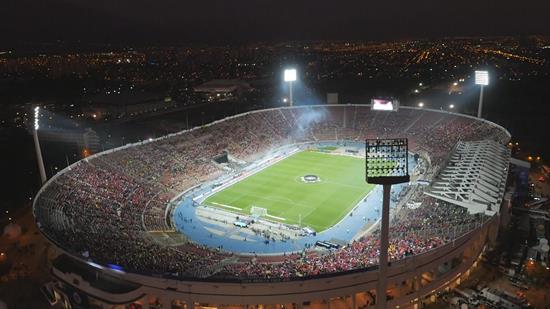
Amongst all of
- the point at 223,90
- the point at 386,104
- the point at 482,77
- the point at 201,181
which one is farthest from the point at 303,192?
the point at 223,90

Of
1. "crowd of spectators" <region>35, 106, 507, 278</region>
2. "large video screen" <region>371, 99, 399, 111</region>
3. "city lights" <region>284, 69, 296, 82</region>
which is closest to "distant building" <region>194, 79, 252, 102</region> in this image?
"city lights" <region>284, 69, 296, 82</region>

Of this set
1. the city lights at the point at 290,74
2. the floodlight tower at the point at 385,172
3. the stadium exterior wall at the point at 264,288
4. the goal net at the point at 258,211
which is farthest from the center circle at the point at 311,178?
the floodlight tower at the point at 385,172

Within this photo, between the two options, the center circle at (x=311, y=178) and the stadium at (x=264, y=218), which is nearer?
the stadium at (x=264, y=218)

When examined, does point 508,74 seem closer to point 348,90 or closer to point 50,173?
point 348,90

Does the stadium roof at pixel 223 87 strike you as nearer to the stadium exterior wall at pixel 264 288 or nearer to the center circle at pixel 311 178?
the center circle at pixel 311 178

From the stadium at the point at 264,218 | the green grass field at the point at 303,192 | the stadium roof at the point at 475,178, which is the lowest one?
the green grass field at the point at 303,192

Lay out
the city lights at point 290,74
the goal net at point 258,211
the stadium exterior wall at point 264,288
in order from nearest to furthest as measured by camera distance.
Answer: the stadium exterior wall at point 264,288 → the goal net at point 258,211 → the city lights at point 290,74
